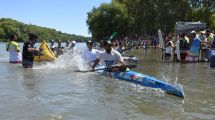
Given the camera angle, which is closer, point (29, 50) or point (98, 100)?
point (98, 100)

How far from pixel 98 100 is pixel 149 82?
2.10 metres

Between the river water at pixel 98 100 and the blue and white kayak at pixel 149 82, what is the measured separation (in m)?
0.16

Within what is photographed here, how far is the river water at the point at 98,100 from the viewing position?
9.03 metres

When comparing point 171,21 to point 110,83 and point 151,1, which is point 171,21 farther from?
point 110,83

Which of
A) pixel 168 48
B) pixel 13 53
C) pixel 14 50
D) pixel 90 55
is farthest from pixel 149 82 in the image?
pixel 168 48

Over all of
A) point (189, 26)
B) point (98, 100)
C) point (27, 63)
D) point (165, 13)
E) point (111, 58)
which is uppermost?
point (165, 13)

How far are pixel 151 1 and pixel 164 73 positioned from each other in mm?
41013

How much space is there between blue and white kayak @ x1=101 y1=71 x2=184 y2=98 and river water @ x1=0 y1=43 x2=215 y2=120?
16 cm

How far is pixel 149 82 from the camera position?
12328 mm

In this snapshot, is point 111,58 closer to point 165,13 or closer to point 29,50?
point 29,50

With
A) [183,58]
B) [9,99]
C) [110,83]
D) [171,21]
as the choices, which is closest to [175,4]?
[171,21]

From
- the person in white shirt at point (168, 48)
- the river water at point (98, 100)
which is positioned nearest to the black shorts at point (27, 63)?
the river water at point (98, 100)

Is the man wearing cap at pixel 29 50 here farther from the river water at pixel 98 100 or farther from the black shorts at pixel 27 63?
the river water at pixel 98 100

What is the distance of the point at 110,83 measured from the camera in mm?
14188
